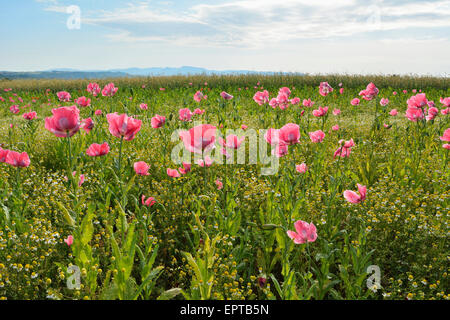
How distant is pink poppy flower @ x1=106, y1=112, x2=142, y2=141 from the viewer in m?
1.94

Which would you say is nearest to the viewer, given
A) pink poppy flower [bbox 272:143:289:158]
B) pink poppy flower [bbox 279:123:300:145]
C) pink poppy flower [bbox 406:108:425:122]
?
pink poppy flower [bbox 279:123:300:145]

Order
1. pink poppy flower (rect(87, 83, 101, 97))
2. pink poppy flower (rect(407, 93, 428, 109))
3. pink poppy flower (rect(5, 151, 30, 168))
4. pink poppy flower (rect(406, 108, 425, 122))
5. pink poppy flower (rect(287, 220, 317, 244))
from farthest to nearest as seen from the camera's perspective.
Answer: pink poppy flower (rect(87, 83, 101, 97))
pink poppy flower (rect(406, 108, 425, 122))
pink poppy flower (rect(407, 93, 428, 109))
pink poppy flower (rect(5, 151, 30, 168))
pink poppy flower (rect(287, 220, 317, 244))

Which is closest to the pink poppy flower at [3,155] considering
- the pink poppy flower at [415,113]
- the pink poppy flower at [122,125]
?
the pink poppy flower at [122,125]

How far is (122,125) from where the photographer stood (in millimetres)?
1965

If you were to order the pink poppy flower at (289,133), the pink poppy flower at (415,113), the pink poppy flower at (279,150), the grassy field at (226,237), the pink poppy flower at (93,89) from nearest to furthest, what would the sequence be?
the grassy field at (226,237) < the pink poppy flower at (289,133) < the pink poppy flower at (279,150) < the pink poppy flower at (415,113) < the pink poppy flower at (93,89)

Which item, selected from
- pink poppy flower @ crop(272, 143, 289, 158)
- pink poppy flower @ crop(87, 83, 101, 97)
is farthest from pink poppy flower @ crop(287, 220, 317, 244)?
pink poppy flower @ crop(87, 83, 101, 97)

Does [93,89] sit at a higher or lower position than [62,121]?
higher

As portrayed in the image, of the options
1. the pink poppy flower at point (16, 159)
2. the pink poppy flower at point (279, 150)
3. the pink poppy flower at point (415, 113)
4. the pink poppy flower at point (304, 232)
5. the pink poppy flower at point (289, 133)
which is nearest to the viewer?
the pink poppy flower at point (304, 232)

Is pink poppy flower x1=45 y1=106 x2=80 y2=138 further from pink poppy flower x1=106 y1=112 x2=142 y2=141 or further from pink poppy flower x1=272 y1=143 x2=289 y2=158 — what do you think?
pink poppy flower x1=272 y1=143 x2=289 y2=158

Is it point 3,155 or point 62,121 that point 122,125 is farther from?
point 3,155

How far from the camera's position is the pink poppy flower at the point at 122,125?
6.35 ft

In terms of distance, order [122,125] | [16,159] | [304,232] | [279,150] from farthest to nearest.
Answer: [279,150]
[16,159]
[122,125]
[304,232]

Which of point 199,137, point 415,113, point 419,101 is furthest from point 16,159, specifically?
point 415,113

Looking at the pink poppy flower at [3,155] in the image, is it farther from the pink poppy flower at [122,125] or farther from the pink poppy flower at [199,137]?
the pink poppy flower at [199,137]
